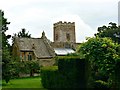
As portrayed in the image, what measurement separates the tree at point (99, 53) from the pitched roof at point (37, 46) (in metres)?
42.9

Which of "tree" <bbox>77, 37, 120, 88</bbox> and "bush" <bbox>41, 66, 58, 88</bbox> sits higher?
"tree" <bbox>77, 37, 120, 88</bbox>

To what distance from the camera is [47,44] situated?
77250mm

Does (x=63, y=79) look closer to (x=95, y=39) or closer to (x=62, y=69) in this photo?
(x=62, y=69)

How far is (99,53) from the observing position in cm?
2997

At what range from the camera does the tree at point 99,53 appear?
95.1ft

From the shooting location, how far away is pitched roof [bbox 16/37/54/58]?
73.5 m

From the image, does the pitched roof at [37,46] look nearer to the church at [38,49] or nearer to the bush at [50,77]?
the church at [38,49]

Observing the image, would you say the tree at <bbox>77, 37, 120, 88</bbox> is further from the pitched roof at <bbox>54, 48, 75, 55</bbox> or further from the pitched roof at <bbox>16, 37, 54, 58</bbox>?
the pitched roof at <bbox>54, 48, 75, 55</bbox>

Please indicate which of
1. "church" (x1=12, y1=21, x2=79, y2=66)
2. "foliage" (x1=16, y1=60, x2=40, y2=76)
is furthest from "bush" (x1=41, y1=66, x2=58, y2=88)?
"church" (x1=12, y1=21, x2=79, y2=66)

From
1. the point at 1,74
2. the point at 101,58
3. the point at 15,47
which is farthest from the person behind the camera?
the point at 15,47

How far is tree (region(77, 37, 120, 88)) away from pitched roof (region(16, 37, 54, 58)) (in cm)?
4293

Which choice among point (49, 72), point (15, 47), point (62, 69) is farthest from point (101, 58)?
point (15, 47)

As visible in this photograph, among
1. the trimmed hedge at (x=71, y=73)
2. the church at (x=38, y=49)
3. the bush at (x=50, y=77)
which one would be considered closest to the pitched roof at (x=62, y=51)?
the church at (x=38, y=49)

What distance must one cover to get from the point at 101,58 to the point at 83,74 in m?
2.28
